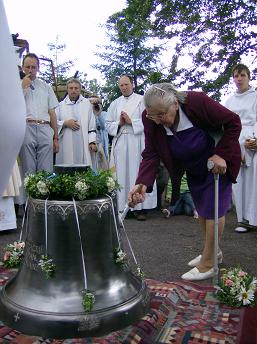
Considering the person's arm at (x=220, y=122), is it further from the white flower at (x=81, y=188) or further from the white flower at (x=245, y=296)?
the white flower at (x=81, y=188)

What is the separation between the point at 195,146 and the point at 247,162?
7.85 feet

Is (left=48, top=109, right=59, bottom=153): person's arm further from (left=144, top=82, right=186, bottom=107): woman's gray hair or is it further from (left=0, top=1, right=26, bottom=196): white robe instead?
(left=0, top=1, right=26, bottom=196): white robe

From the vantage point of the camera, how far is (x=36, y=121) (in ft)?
20.6

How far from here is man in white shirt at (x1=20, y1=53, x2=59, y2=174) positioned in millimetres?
6203

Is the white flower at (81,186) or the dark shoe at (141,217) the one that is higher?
the white flower at (81,186)

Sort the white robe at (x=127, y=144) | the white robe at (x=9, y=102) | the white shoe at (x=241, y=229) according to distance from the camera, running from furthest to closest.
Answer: the white robe at (x=127, y=144) → the white shoe at (x=241, y=229) → the white robe at (x=9, y=102)

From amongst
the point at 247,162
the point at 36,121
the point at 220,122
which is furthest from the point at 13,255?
the point at 247,162

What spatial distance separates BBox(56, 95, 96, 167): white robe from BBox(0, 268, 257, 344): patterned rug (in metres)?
3.84

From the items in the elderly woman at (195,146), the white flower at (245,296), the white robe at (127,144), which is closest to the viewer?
the white flower at (245,296)

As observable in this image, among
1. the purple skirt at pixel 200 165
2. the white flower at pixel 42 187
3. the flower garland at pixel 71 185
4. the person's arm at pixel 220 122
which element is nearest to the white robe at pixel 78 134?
the purple skirt at pixel 200 165

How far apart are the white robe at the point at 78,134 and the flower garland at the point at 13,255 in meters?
3.11

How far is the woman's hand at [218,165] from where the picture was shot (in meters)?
3.36

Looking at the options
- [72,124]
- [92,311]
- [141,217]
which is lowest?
[141,217]

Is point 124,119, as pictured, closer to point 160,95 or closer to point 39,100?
point 39,100
